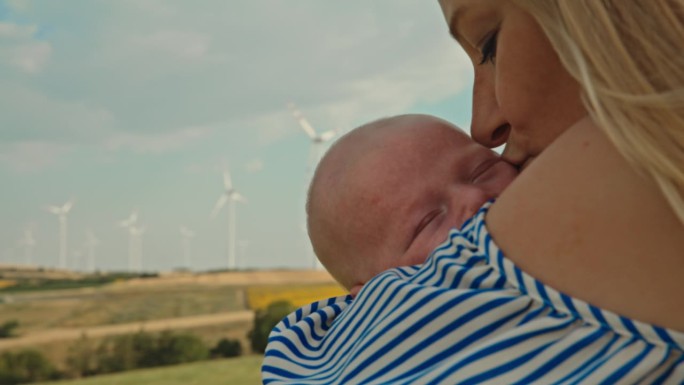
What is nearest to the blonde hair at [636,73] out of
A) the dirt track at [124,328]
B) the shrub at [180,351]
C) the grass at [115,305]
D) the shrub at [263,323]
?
the shrub at [263,323]

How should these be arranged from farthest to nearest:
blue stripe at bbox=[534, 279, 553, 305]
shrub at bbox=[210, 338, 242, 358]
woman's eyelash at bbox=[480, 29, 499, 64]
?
shrub at bbox=[210, 338, 242, 358] → woman's eyelash at bbox=[480, 29, 499, 64] → blue stripe at bbox=[534, 279, 553, 305]

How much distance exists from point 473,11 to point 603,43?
0.41 m

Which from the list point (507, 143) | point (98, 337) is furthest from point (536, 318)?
point (98, 337)

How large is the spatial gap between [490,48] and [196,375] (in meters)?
32.4

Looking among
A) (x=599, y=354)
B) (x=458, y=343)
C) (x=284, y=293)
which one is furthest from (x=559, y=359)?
(x=284, y=293)

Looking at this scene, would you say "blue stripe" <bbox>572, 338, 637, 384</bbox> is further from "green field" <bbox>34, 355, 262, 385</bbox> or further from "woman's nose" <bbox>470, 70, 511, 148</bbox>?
"green field" <bbox>34, 355, 262, 385</bbox>

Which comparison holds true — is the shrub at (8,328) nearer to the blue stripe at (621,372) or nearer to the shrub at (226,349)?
the shrub at (226,349)

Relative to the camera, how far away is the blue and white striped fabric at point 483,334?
1.28m

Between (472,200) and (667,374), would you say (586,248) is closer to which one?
(667,374)

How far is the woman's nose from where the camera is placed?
1937 mm

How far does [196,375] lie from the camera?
1300 inches

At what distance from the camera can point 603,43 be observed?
127 centimetres

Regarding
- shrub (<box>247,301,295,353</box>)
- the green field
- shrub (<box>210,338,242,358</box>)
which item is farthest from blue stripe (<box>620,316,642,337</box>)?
shrub (<box>210,338,242,358</box>)

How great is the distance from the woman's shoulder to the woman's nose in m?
0.61
